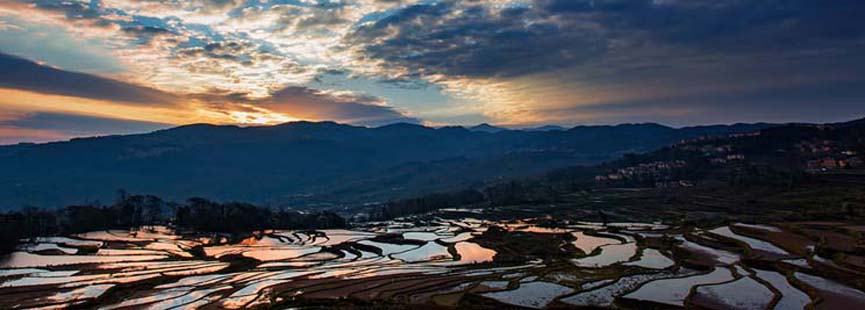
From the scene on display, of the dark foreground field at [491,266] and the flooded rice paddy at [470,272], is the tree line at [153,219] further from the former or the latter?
the flooded rice paddy at [470,272]

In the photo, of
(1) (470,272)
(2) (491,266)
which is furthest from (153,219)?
(1) (470,272)

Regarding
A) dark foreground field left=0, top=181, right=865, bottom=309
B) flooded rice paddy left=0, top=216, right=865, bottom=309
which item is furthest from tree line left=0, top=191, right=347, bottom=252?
flooded rice paddy left=0, top=216, right=865, bottom=309

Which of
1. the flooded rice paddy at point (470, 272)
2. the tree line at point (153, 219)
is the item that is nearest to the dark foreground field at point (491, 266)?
the flooded rice paddy at point (470, 272)

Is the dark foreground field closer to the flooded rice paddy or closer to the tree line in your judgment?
the flooded rice paddy

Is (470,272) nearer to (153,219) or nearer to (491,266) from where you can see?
(491,266)

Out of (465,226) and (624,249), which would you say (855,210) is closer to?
(624,249)

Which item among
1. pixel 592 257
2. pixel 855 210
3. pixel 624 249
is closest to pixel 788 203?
pixel 855 210
